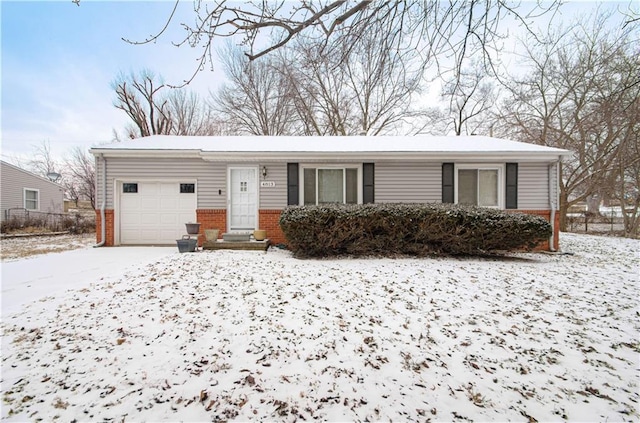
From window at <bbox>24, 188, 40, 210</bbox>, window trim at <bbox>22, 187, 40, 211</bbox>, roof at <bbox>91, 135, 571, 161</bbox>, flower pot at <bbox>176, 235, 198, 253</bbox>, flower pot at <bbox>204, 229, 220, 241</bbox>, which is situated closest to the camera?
flower pot at <bbox>176, 235, 198, 253</bbox>

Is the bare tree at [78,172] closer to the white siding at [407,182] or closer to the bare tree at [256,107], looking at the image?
the bare tree at [256,107]

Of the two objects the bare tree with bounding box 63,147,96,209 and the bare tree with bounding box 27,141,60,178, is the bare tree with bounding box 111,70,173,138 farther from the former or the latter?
the bare tree with bounding box 27,141,60,178

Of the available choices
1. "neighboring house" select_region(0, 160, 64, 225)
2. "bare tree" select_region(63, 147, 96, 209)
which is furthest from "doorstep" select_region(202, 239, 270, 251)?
"bare tree" select_region(63, 147, 96, 209)

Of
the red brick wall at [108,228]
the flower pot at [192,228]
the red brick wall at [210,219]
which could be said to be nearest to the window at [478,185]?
the red brick wall at [210,219]

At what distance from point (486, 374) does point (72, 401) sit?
132 inches

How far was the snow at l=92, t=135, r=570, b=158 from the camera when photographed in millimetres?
8273

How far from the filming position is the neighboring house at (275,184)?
8445mm

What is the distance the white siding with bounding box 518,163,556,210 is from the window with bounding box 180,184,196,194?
34.9 ft

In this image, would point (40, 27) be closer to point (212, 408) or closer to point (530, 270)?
point (212, 408)

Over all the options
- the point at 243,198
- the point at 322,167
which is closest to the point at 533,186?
the point at 322,167

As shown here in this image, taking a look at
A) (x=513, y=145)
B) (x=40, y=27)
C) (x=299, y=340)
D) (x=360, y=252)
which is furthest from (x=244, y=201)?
(x=513, y=145)

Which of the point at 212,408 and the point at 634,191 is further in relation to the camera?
the point at 634,191

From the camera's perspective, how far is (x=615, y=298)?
157 inches

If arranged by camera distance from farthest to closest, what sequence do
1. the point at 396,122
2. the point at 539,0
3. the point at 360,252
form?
the point at 396,122 < the point at 360,252 < the point at 539,0
